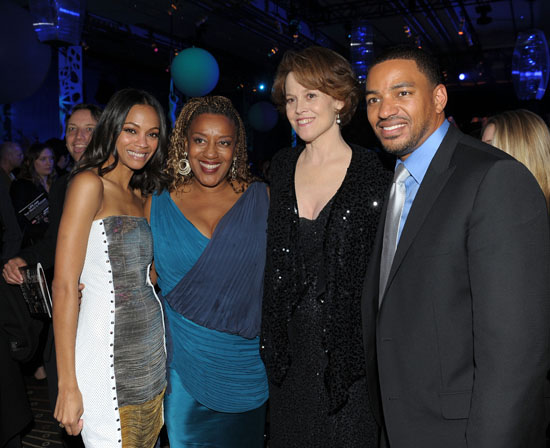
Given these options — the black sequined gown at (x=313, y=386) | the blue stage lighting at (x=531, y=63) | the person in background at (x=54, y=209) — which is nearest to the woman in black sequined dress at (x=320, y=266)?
the black sequined gown at (x=313, y=386)

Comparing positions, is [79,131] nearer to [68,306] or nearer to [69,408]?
[68,306]

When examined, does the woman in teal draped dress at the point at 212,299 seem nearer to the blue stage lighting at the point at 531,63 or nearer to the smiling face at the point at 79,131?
the smiling face at the point at 79,131

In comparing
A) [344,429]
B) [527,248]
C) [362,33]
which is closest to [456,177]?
[527,248]

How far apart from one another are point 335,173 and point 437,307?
30.9 inches

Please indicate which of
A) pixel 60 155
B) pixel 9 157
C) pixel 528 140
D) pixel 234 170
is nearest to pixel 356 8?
pixel 60 155

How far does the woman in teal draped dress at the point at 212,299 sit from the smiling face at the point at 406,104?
741 mm

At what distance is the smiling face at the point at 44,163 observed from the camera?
4.45 m

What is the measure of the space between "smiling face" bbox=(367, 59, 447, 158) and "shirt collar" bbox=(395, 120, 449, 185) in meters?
0.02

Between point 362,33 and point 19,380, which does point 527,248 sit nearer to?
point 19,380

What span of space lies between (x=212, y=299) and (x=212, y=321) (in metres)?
0.09

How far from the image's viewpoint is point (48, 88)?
361 inches

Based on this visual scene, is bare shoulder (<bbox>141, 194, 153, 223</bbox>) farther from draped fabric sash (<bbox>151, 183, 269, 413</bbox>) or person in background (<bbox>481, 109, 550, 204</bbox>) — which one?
person in background (<bbox>481, 109, 550, 204</bbox>)

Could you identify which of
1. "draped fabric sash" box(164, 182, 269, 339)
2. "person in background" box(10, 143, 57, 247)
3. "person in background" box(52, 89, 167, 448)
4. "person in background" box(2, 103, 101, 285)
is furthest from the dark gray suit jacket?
"person in background" box(10, 143, 57, 247)

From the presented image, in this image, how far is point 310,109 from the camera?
1884 mm
